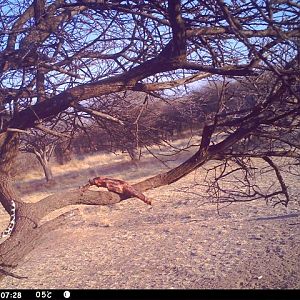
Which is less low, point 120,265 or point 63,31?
point 63,31

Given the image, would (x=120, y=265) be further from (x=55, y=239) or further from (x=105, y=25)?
(x=105, y=25)

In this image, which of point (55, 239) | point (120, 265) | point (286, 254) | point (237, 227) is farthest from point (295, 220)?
point (55, 239)

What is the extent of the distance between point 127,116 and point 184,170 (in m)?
1.44

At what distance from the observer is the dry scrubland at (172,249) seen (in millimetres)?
7656

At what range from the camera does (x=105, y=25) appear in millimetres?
4922
